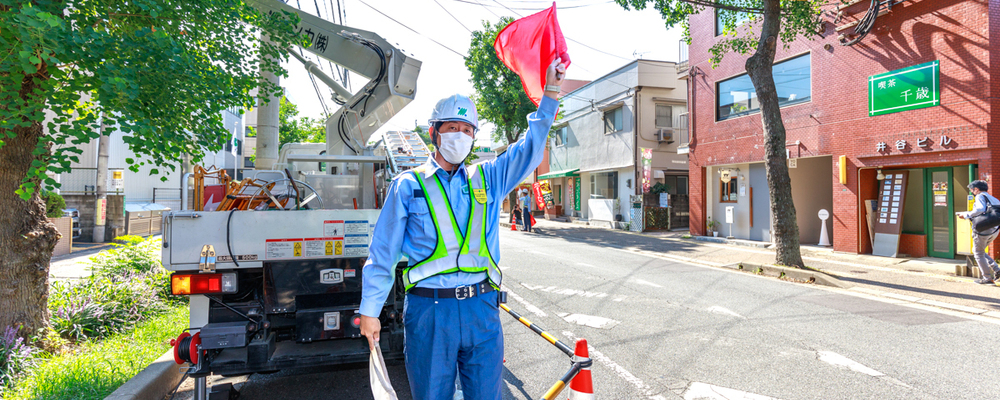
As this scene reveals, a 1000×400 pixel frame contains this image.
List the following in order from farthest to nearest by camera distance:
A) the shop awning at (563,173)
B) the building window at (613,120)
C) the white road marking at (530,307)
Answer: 1. the shop awning at (563,173)
2. the building window at (613,120)
3. the white road marking at (530,307)

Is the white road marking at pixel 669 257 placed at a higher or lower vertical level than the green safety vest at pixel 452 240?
lower

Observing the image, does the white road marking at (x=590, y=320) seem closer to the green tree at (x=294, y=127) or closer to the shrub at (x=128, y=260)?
the shrub at (x=128, y=260)

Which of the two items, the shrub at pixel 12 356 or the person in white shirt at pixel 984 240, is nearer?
the shrub at pixel 12 356

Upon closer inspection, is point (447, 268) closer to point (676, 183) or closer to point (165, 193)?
point (676, 183)

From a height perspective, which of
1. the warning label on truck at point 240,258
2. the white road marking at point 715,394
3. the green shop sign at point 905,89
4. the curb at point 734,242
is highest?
the green shop sign at point 905,89

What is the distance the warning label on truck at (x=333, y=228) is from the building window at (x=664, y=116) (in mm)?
21744

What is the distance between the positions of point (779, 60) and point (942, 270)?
7688 millimetres

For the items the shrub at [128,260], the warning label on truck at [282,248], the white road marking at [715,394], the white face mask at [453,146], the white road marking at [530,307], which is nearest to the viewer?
the white face mask at [453,146]

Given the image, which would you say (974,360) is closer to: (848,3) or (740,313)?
(740,313)

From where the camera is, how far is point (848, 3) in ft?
42.2

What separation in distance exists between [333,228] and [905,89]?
1348 cm

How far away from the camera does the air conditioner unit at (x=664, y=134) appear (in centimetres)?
2281

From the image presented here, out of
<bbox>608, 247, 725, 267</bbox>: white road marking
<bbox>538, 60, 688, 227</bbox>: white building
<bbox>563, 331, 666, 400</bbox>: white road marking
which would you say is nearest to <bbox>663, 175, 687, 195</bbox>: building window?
<bbox>538, 60, 688, 227</bbox>: white building

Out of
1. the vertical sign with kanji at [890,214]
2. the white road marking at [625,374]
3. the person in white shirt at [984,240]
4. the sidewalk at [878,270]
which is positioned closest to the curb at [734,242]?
the sidewalk at [878,270]
